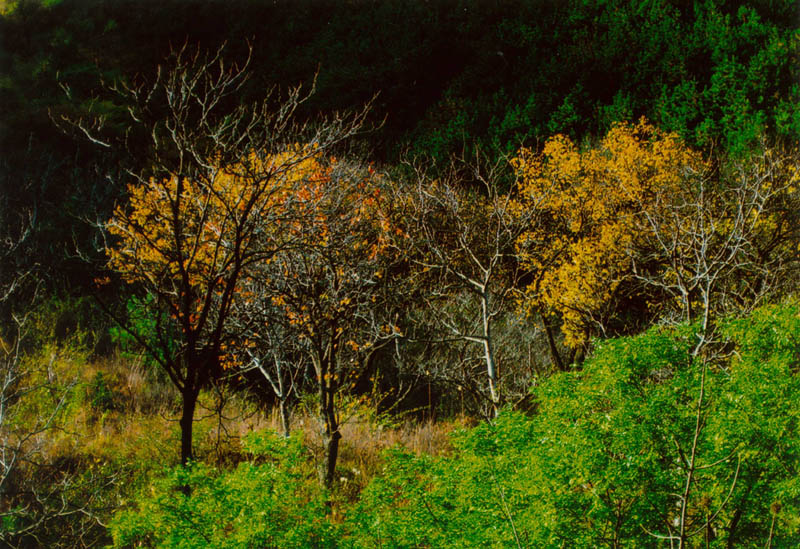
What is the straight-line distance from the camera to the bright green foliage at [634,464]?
341cm

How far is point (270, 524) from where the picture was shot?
12.8 ft

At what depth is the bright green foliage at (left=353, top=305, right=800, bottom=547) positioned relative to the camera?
134 inches

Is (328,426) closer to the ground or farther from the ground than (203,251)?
closer to the ground

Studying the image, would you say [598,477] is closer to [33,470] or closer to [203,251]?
[33,470]

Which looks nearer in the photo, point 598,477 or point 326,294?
point 598,477

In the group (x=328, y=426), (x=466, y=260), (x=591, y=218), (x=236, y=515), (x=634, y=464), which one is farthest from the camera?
(x=591, y=218)

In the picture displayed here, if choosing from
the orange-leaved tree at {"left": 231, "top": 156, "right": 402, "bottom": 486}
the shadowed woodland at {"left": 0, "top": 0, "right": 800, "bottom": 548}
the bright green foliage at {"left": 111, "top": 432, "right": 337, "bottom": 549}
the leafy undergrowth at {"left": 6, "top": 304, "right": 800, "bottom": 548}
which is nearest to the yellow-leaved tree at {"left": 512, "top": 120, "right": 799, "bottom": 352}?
the shadowed woodland at {"left": 0, "top": 0, "right": 800, "bottom": 548}

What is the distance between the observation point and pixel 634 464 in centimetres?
331

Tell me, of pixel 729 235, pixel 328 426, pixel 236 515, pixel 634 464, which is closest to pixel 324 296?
pixel 328 426

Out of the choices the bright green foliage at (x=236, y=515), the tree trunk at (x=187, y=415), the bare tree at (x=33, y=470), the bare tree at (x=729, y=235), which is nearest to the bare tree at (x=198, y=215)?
the tree trunk at (x=187, y=415)

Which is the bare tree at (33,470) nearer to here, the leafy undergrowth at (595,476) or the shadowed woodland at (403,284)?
the shadowed woodland at (403,284)

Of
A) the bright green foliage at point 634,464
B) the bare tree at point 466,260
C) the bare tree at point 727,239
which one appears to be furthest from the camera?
the bare tree at point 727,239

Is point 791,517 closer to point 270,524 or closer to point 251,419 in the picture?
point 270,524

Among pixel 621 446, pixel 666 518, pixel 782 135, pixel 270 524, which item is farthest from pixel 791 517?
pixel 782 135
